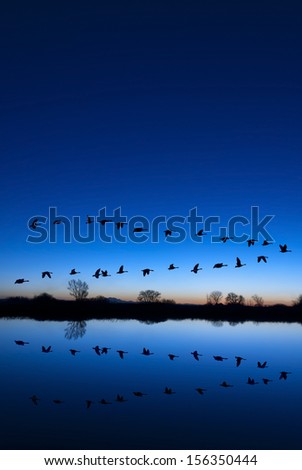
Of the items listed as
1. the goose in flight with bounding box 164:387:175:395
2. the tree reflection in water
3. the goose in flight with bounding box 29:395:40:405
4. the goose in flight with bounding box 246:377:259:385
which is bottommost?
the goose in flight with bounding box 246:377:259:385

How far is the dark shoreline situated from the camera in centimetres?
9092

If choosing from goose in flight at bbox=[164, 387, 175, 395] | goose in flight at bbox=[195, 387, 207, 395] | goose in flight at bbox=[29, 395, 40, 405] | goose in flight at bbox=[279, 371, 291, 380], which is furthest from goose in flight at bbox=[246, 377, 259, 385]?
goose in flight at bbox=[29, 395, 40, 405]

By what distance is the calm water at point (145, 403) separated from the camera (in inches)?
563

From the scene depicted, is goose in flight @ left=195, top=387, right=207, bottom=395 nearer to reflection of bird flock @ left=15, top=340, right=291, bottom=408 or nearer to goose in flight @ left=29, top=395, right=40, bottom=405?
reflection of bird flock @ left=15, top=340, right=291, bottom=408

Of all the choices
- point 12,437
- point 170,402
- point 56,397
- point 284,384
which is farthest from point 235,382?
point 12,437

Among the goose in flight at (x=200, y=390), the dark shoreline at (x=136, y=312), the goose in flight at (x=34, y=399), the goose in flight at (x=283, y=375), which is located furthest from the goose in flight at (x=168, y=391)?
the dark shoreline at (x=136, y=312)

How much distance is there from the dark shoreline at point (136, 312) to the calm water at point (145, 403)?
2158 inches

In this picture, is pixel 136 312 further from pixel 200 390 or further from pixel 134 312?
pixel 200 390

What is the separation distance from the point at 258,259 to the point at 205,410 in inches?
546

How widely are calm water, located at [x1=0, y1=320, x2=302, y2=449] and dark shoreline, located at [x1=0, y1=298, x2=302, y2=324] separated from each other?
A: 54.8m

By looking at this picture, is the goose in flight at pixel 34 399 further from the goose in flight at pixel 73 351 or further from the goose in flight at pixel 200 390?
the goose in flight at pixel 73 351

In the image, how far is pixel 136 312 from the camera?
347 ft
